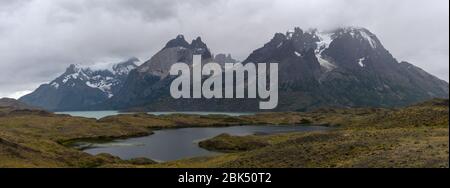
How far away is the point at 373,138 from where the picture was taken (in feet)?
242

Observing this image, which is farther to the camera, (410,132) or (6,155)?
(6,155)

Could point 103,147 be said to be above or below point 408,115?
below

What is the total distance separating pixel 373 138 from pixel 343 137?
656 centimetres

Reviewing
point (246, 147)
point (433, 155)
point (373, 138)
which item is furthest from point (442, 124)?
point (246, 147)

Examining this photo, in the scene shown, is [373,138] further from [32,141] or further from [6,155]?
[32,141]
